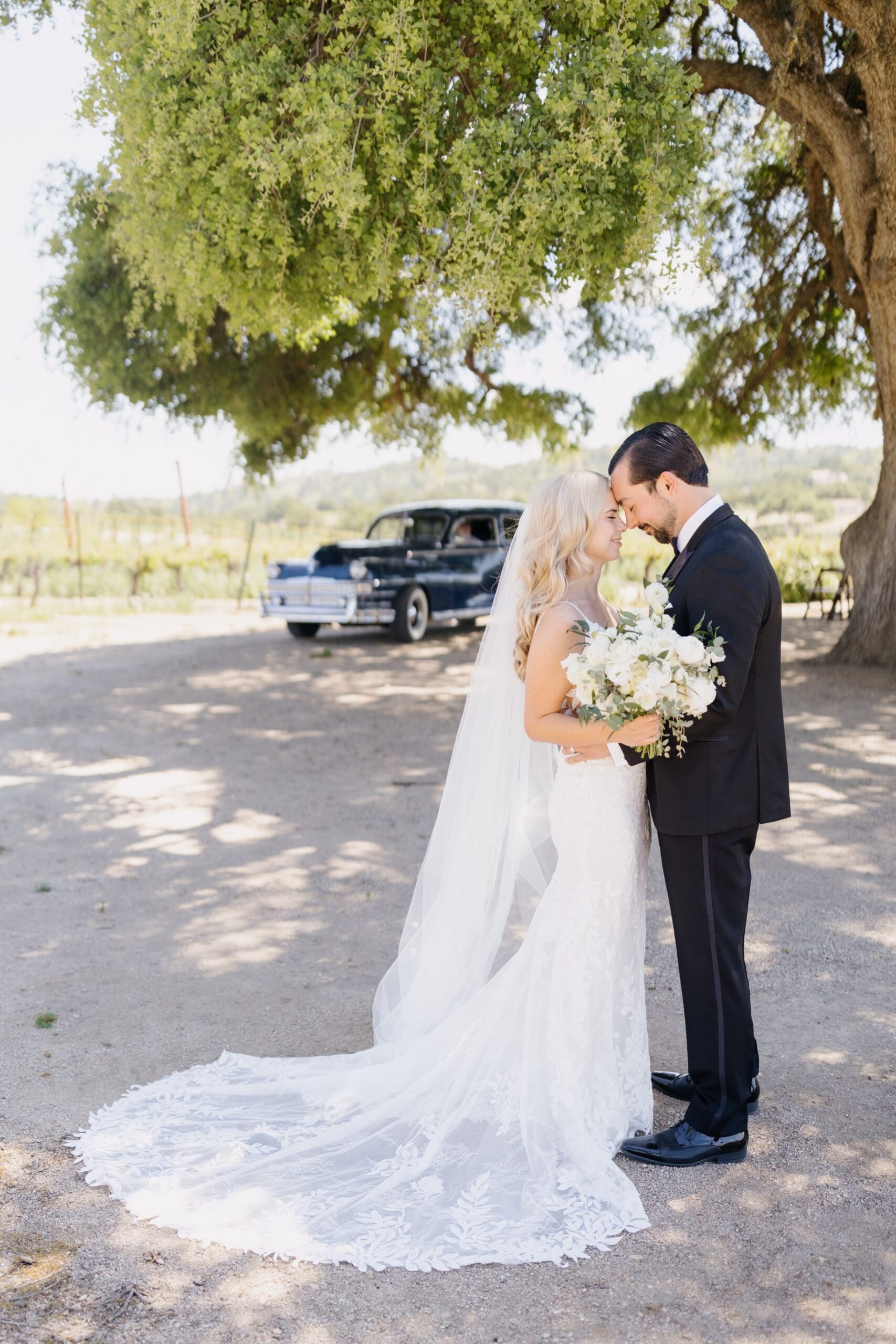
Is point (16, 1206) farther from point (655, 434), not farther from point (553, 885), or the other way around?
point (655, 434)

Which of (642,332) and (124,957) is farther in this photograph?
(642,332)

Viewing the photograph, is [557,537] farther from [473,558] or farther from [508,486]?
[508,486]

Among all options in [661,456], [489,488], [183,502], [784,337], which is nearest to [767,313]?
[784,337]

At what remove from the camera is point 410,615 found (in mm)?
16500

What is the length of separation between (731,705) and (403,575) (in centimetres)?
1305

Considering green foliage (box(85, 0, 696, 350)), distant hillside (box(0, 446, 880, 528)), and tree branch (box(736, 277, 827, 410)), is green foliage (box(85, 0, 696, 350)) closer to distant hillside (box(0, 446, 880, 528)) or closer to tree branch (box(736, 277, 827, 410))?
tree branch (box(736, 277, 827, 410))

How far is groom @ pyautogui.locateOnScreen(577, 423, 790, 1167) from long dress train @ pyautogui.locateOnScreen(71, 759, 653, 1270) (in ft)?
0.70

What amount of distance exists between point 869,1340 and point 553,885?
1.59 m

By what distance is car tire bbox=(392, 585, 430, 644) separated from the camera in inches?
640

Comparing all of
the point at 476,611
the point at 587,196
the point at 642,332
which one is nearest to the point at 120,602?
the point at 476,611

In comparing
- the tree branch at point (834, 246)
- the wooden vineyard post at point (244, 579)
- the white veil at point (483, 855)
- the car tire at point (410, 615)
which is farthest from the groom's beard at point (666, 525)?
the wooden vineyard post at point (244, 579)

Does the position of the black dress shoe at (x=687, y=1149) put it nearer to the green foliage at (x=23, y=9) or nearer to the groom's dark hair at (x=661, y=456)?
the groom's dark hair at (x=661, y=456)

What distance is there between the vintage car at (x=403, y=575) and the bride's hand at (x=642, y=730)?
1157 cm

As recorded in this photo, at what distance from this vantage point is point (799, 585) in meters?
21.0
